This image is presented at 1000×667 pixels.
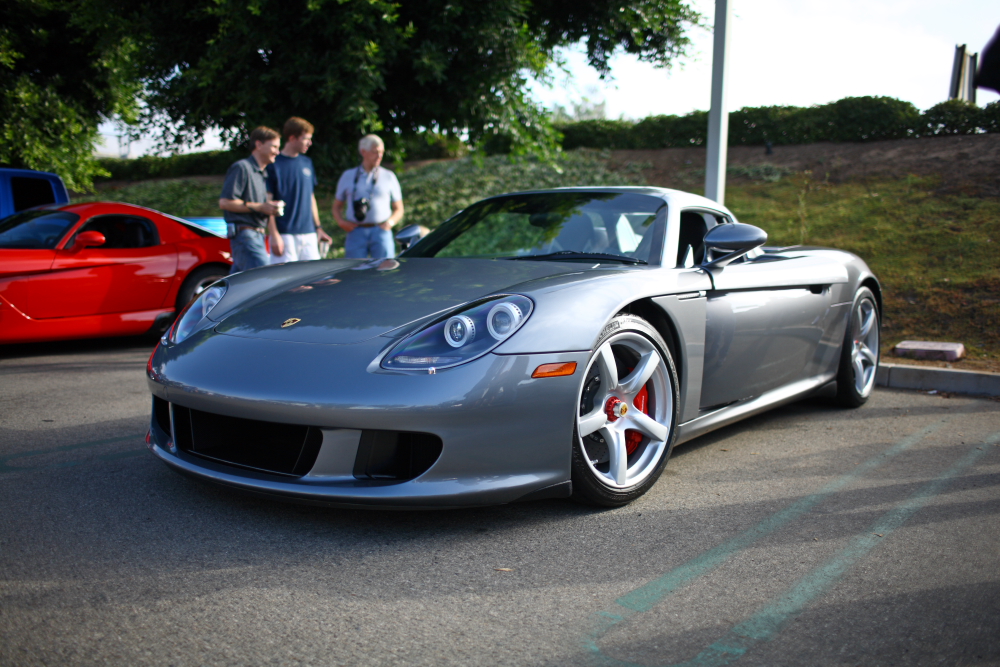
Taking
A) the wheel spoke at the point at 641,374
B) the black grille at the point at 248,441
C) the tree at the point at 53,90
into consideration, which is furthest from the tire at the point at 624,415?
the tree at the point at 53,90

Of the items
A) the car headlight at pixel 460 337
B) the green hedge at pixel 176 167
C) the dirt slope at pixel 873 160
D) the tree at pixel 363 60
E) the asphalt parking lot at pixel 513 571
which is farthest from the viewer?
the green hedge at pixel 176 167

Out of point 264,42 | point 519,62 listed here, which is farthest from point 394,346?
point 519,62

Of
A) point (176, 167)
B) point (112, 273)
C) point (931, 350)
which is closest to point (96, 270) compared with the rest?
point (112, 273)

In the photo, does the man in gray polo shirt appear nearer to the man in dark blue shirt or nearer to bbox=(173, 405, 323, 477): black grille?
the man in dark blue shirt

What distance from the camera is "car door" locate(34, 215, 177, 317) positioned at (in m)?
6.06

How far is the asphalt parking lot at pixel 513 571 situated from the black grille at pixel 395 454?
0.73 ft

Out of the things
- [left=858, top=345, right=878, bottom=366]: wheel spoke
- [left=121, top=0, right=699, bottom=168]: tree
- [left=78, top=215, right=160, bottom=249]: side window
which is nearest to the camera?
[left=858, top=345, right=878, bottom=366]: wheel spoke

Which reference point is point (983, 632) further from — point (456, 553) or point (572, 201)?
point (572, 201)

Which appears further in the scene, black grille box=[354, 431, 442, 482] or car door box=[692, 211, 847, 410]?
car door box=[692, 211, 847, 410]

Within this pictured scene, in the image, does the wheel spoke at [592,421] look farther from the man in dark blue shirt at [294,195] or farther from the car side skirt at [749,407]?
the man in dark blue shirt at [294,195]

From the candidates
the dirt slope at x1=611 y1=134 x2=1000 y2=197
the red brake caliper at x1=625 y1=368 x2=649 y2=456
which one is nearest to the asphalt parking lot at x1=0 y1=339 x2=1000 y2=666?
the red brake caliper at x1=625 y1=368 x2=649 y2=456

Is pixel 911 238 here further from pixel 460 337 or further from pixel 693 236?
pixel 460 337

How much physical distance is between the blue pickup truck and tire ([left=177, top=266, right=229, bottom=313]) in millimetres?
2467

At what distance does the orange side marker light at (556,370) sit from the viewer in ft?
8.59
